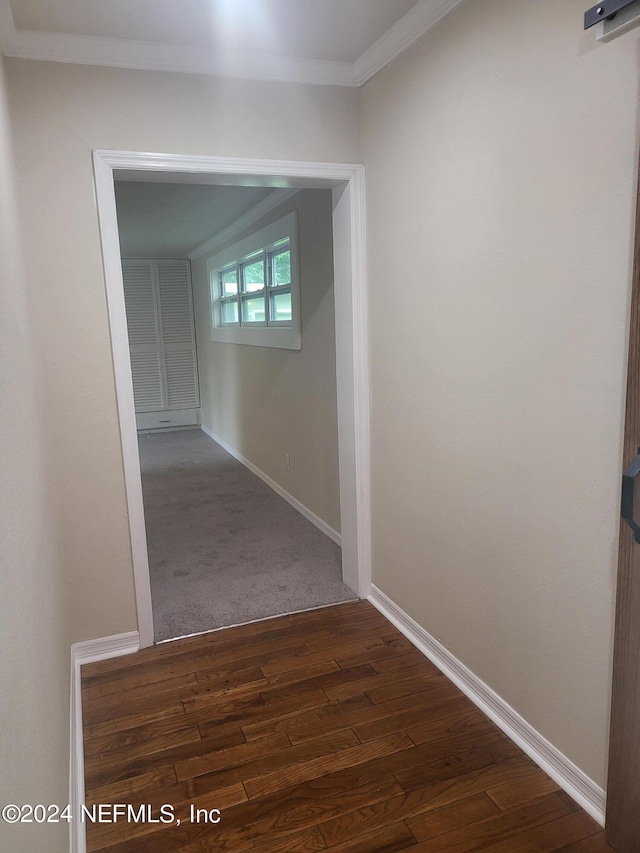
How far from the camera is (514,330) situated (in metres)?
1.86

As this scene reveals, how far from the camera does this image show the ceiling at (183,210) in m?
4.11

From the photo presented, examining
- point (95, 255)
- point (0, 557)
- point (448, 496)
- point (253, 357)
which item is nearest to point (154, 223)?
→ point (253, 357)

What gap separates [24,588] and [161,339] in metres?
7.07

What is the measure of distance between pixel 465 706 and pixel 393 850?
663 mm

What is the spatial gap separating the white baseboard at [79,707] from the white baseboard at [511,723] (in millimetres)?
1217

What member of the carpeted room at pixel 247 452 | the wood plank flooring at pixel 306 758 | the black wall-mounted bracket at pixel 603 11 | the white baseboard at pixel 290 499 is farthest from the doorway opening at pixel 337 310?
the black wall-mounted bracket at pixel 603 11

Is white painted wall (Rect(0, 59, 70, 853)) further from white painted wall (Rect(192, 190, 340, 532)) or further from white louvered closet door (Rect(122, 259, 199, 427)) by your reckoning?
white louvered closet door (Rect(122, 259, 199, 427))

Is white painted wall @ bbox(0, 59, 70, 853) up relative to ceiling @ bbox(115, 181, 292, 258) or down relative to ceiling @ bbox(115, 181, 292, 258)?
down

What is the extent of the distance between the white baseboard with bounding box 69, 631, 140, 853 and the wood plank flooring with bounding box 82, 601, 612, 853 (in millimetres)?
44

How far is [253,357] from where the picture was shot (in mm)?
5395

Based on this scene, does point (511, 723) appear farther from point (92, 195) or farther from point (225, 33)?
point (225, 33)

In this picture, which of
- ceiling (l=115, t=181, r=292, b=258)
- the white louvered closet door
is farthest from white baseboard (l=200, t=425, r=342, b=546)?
ceiling (l=115, t=181, r=292, b=258)

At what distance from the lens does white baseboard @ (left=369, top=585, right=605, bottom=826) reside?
1.73 metres

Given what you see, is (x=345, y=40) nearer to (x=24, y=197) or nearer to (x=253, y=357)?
(x=24, y=197)
